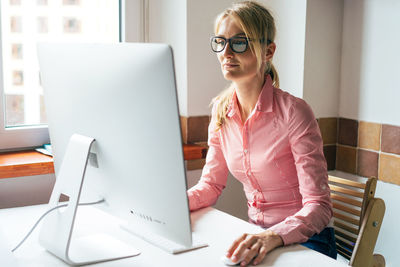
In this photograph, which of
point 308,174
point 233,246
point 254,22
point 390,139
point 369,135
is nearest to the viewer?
point 233,246

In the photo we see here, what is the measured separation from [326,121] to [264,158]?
0.79 meters

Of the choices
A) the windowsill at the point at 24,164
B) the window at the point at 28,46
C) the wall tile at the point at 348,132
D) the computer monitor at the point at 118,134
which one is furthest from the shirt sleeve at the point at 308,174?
the window at the point at 28,46

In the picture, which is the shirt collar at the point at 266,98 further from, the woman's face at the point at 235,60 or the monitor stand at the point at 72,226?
the monitor stand at the point at 72,226

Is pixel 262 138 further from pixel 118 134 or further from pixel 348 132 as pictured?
pixel 348 132

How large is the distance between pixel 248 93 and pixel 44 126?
0.98 metres

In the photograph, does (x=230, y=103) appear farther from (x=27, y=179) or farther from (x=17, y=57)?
(x=17, y=57)

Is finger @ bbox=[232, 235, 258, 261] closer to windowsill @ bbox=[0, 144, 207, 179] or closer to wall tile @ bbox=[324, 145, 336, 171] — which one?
windowsill @ bbox=[0, 144, 207, 179]

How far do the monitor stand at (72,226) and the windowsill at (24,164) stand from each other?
637mm

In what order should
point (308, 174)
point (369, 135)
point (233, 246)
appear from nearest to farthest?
point (233, 246) < point (308, 174) < point (369, 135)

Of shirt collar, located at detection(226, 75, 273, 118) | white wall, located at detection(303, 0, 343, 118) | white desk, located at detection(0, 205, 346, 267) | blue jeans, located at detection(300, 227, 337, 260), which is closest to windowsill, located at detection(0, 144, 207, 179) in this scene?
white desk, located at detection(0, 205, 346, 267)

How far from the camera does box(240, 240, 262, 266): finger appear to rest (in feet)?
4.05

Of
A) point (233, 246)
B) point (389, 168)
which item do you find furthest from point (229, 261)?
point (389, 168)

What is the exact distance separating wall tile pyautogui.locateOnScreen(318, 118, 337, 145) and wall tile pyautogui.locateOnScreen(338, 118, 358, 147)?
27 millimetres

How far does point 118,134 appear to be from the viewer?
1159 millimetres
